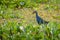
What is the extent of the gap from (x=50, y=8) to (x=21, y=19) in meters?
1.62

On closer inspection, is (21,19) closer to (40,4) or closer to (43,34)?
(40,4)

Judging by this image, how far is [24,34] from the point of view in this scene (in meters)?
4.95

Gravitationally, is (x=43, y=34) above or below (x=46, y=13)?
above

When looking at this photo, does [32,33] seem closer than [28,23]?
Yes

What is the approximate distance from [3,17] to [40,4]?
218 centimetres

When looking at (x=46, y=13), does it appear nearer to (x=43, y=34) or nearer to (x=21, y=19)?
(x=21, y=19)

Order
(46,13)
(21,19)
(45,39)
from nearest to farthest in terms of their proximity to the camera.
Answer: (45,39)
(21,19)
(46,13)

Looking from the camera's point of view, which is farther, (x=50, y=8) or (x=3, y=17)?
(x=50, y=8)

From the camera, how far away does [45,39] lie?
484cm

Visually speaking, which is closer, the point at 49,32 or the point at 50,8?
the point at 49,32

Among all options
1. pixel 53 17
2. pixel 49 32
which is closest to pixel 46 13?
pixel 53 17

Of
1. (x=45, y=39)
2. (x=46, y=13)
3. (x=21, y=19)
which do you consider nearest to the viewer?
(x=45, y=39)

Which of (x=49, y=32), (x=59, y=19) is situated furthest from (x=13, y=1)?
(x=49, y=32)

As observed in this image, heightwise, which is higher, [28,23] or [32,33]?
[32,33]
